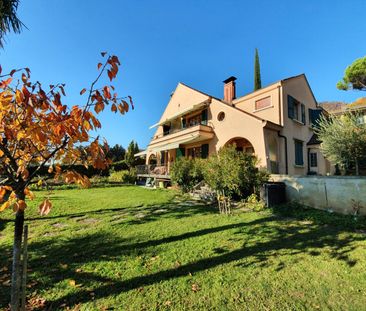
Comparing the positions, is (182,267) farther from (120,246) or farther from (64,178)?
(64,178)

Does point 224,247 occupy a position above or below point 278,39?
below

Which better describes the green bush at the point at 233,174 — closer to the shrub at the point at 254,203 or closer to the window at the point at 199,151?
the shrub at the point at 254,203

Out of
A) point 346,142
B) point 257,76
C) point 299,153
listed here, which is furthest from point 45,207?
point 257,76

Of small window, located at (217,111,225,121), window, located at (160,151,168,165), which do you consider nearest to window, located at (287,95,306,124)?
small window, located at (217,111,225,121)

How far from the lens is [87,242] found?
7.02 meters

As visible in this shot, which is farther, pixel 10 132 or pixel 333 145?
pixel 333 145

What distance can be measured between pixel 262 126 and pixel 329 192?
730 centimetres

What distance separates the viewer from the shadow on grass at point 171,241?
15.0 ft

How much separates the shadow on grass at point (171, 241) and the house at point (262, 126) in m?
9.01

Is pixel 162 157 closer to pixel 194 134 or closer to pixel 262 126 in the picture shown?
pixel 194 134

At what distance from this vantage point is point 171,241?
22.7ft

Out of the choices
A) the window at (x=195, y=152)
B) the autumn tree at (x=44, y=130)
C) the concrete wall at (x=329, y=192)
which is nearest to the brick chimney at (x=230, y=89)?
the window at (x=195, y=152)

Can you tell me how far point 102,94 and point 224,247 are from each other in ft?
18.2

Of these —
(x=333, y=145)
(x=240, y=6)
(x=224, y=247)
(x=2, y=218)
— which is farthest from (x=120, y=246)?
(x=240, y=6)
